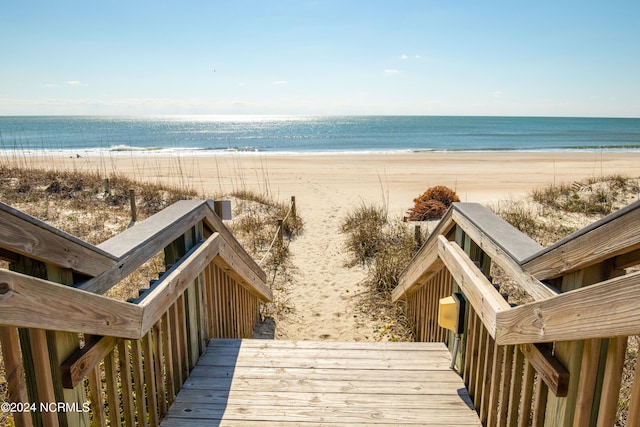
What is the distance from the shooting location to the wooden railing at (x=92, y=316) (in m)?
1.34

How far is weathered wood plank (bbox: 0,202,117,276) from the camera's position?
130cm

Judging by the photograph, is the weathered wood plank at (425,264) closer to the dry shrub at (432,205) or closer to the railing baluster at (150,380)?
the railing baluster at (150,380)

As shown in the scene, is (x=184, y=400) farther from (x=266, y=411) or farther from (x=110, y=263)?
(x=110, y=263)

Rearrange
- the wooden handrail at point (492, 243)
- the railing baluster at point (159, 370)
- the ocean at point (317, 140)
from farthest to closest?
the ocean at point (317, 140) → the railing baluster at point (159, 370) → the wooden handrail at point (492, 243)

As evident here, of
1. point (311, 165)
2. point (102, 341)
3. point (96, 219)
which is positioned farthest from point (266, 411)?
point (311, 165)

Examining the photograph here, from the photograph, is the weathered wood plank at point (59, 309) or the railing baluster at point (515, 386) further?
the railing baluster at point (515, 386)

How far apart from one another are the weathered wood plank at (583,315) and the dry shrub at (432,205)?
7.90 m

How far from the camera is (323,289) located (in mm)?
6664

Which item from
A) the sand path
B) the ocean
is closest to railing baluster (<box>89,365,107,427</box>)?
the sand path

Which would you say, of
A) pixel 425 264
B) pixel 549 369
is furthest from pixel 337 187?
pixel 549 369

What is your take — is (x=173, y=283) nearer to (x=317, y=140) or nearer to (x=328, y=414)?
(x=328, y=414)

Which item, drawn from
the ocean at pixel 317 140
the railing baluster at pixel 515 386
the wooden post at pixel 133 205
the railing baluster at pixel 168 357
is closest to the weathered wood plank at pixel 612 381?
the railing baluster at pixel 515 386

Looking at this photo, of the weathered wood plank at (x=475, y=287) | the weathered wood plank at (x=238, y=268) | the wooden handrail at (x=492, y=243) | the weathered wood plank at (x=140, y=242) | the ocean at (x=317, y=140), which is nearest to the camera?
the weathered wood plank at (x=140, y=242)

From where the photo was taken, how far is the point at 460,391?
2.82m
